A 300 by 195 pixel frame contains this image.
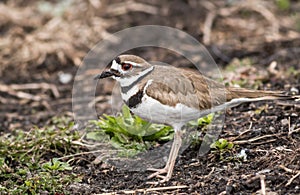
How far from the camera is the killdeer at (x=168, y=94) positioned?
199 inches

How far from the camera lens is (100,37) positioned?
33.6ft

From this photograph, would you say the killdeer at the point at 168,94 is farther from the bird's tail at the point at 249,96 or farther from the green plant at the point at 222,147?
the green plant at the point at 222,147

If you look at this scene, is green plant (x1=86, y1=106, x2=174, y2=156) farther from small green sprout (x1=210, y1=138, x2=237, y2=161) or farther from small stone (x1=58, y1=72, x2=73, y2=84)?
small stone (x1=58, y1=72, x2=73, y2=84)

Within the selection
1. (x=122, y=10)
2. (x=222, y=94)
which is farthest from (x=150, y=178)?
(x=122, y=10)

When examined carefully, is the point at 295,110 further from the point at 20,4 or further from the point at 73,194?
the point at 20,4

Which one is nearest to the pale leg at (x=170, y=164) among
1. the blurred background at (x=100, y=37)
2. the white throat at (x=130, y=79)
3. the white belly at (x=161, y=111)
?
the white belly at (x=161, y=111)

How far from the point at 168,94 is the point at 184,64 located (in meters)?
4.22

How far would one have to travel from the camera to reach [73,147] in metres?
6.11

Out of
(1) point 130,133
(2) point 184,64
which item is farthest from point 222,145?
(2) point 184,64

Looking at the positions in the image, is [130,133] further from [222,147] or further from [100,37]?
[100,37]

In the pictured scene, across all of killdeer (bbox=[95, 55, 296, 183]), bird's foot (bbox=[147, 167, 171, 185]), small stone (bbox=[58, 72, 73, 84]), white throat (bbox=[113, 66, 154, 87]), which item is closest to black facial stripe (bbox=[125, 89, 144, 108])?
killdeer (bbox=[95, 55, 296, 183])

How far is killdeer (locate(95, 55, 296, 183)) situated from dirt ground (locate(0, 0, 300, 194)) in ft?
1.49

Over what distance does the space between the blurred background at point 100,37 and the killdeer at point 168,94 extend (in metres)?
2.34

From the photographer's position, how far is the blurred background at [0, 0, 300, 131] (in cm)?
845
